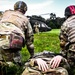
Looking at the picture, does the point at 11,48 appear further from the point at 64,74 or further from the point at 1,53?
the point at 64,74

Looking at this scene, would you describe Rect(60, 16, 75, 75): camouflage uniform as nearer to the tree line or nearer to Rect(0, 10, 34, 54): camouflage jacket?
Rect(0, 10, 34, 54): camouflage jacket

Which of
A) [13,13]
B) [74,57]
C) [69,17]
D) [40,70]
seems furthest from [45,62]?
[13,13]

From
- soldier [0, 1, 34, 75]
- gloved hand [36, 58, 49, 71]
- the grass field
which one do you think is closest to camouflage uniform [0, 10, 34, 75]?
soldier [0, 1, 34, 75]

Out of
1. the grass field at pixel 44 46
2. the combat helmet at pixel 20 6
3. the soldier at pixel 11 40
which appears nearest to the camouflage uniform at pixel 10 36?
the soldier at pixel 11 40

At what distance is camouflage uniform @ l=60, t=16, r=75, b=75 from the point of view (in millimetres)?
8062

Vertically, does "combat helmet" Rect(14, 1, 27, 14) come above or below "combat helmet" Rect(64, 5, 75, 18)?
above

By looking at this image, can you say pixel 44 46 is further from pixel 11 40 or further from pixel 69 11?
pixel 11 40

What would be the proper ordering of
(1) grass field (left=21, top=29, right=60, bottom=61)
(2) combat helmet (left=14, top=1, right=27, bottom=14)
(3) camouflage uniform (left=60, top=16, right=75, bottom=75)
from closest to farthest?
(3) camouflage uniform (left=60, top=16, right=75, bottom=75) < (2) combat helmet (left=14, top=1, right=27, bottom=14) < (1) grass field (left=21, top=29, right=60, bottom=61)

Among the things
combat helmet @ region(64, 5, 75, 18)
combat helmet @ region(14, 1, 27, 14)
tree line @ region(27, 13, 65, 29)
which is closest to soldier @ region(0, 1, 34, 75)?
combat helmet @ region(14, 1, 27, 14)

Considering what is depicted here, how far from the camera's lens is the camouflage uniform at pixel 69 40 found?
317 inches

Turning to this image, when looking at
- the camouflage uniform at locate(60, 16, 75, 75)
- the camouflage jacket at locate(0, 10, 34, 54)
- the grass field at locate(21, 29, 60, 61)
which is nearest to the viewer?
the camouflage uniform at locate(60, 16, 75, 75)

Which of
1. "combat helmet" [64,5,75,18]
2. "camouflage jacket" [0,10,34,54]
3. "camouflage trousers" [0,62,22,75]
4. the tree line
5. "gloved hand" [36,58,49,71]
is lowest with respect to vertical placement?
the tree line

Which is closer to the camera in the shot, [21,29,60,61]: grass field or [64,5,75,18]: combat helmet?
[64,5,75,18]: combat helmet

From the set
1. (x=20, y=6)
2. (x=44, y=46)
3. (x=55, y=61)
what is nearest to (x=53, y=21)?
(x=44, y=46)
